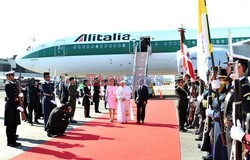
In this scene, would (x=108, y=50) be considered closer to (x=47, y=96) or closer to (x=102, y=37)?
(x=102, y=37)

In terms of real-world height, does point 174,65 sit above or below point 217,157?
above

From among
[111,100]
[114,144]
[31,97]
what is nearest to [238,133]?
[114,144]

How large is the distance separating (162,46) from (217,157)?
18.5 meters

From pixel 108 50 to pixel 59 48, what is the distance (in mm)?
3414

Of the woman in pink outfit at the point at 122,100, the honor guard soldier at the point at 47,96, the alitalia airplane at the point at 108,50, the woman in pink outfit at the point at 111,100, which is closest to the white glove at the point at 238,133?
the honor guard soldier at the point at 47,96

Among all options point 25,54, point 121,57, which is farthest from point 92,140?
point 25,54

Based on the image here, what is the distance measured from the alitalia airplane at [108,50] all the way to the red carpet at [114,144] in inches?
473

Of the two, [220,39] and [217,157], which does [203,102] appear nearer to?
[217,157]

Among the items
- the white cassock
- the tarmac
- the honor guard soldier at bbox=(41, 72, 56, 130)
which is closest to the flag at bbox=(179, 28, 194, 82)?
the tarmac

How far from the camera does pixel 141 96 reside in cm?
1202

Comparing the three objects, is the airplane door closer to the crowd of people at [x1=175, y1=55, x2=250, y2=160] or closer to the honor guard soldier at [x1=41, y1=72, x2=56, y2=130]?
the honor guard soldier at [x1=41, y1=72, x2=56, y2=130]

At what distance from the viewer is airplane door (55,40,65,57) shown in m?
23.6

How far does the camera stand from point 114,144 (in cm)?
841

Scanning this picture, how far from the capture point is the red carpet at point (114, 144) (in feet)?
23.5
